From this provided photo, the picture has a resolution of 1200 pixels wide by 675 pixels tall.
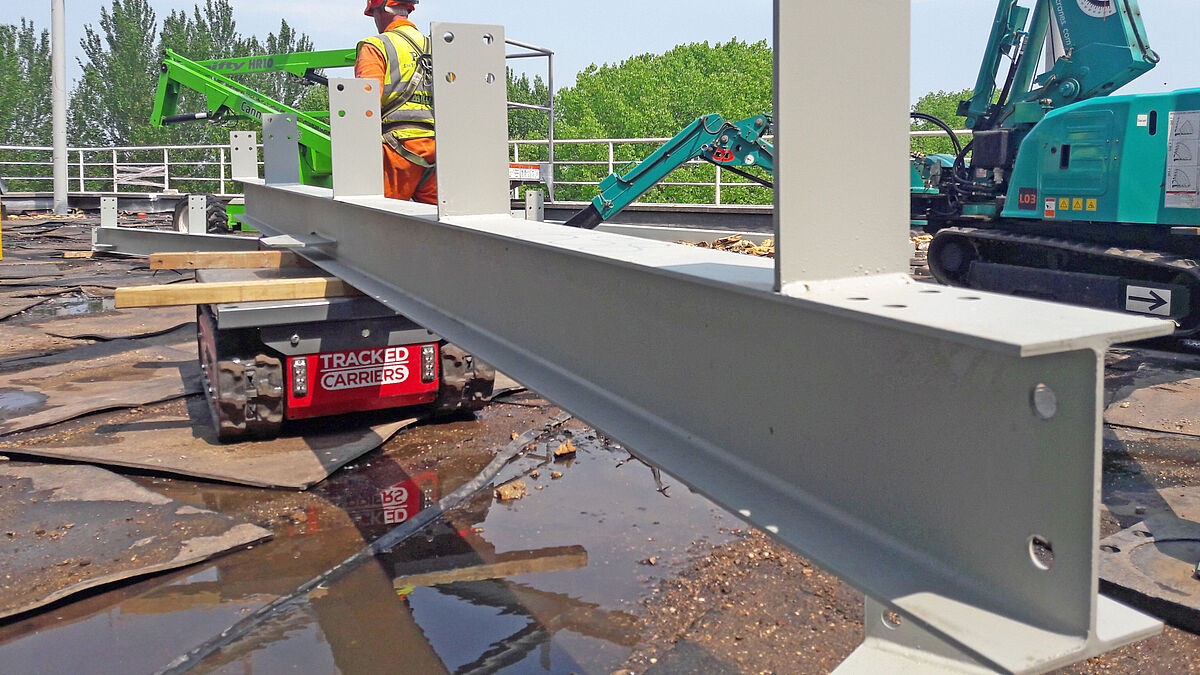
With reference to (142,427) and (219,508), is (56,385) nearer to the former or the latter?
(142,427)

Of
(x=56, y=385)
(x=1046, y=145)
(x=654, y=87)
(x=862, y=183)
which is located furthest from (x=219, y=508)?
(x=654, y=87)

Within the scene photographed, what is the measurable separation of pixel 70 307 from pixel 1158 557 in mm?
10518

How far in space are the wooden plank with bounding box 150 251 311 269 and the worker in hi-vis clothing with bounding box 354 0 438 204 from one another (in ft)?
3.58

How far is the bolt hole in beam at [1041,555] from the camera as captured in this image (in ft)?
4.33

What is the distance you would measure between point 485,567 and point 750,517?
7.51 feet

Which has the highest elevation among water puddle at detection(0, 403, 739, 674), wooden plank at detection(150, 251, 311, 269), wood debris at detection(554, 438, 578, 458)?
wooden plank at detection(150, 251, 311, 269)

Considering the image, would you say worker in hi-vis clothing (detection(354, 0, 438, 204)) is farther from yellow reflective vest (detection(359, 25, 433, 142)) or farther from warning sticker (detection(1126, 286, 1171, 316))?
warning sticker (detection(1126, 286, 1171, 316))

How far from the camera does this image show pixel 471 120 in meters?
3.51

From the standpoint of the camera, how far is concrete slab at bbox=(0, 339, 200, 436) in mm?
6027

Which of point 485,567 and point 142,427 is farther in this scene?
point 142,427

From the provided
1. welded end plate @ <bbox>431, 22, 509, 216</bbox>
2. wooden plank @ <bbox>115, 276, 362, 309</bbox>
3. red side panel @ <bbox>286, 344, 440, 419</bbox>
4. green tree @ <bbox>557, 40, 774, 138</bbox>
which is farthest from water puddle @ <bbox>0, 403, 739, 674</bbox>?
green tree @ <bbox>557, 40, 774, 138</bbox>

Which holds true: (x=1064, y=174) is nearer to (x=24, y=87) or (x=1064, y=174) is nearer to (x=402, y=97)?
(x=402, y=97)

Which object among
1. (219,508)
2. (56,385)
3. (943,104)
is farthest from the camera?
(943,104)

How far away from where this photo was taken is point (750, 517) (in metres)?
1.77
